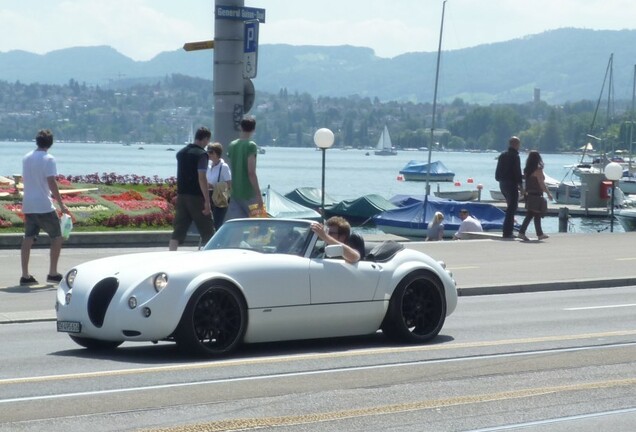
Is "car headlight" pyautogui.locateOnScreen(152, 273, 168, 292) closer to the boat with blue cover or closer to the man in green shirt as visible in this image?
the man in green shirt

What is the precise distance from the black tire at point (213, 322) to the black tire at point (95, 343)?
0.89m

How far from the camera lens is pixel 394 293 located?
12875mm

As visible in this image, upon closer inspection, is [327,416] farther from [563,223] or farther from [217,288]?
[563,223]

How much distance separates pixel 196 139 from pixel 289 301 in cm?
597

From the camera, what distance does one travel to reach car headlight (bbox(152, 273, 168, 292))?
11284 mm

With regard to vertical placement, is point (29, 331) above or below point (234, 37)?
below

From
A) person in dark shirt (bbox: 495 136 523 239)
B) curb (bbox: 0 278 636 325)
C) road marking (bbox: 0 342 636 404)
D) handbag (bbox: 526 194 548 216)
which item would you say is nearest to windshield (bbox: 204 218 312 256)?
road marking (bbox: 0 342 636 404)

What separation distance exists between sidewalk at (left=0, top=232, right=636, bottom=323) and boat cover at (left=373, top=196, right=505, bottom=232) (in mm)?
26104

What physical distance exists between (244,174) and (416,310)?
16.9ft

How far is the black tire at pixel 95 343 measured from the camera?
1201cm

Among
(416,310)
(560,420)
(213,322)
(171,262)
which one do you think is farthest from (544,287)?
(560,420)

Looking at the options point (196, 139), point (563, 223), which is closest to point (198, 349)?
point (196, 139)

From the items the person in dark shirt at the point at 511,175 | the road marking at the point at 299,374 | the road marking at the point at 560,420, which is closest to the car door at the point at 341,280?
the road marking at the point at 299,374

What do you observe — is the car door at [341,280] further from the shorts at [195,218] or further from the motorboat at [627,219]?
the motorboat at [627,219]
